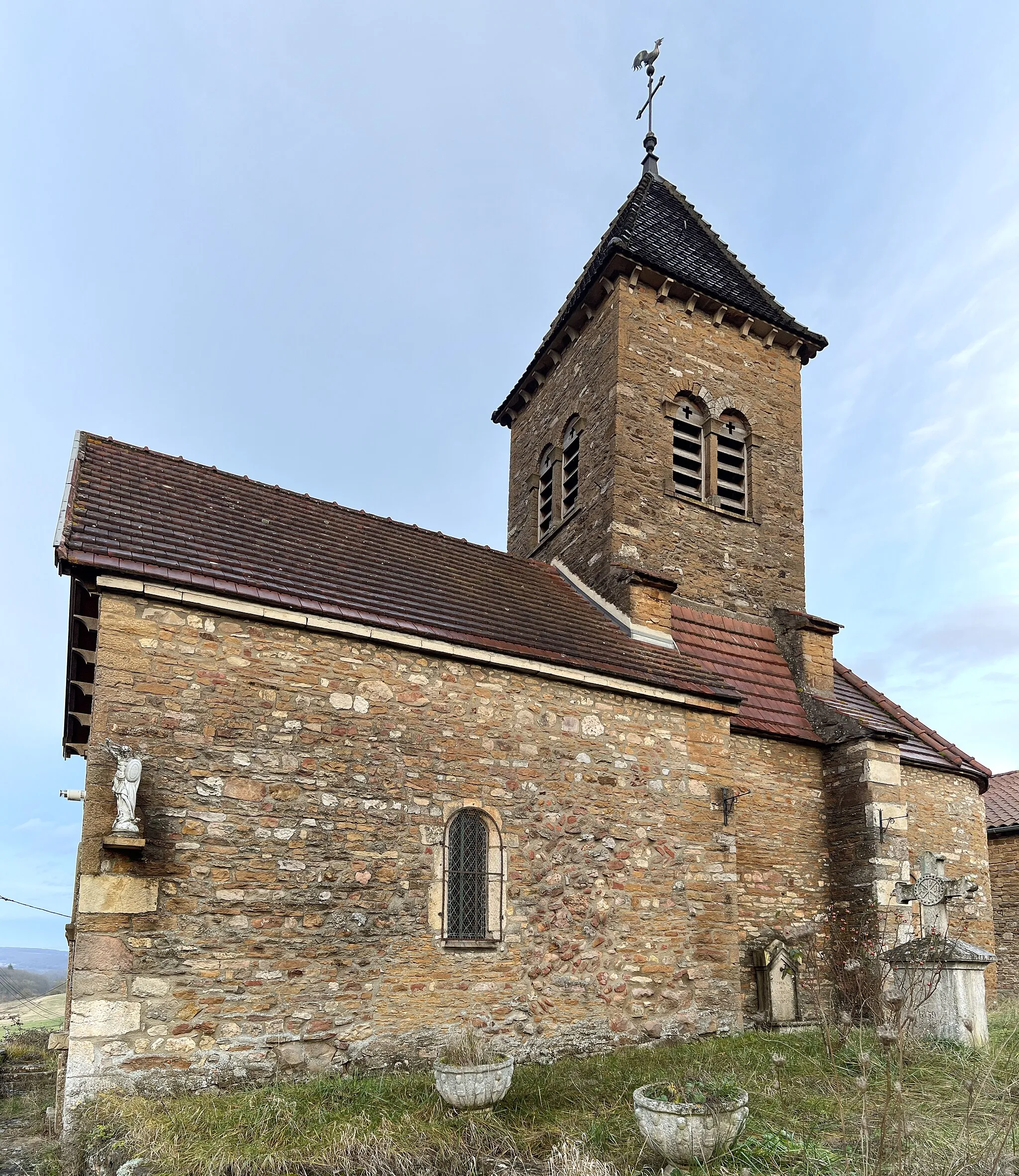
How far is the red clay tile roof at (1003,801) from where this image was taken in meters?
19.7

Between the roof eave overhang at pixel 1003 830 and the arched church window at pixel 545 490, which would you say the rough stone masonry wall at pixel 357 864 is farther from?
the roof eave overhang at pixel 1003 830

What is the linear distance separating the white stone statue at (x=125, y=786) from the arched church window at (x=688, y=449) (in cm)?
1029

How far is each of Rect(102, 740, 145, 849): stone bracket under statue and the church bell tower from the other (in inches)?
305

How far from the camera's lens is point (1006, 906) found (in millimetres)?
19109

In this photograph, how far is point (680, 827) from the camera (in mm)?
11219

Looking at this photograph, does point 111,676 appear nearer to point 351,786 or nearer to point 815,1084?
point 351,786

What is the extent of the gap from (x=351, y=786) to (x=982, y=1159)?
6057mm

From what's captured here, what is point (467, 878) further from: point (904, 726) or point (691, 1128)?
point (904, 726)

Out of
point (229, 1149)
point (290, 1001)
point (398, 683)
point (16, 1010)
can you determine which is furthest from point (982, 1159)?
point (16, 1010)

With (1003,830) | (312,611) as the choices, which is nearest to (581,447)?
(312,611)

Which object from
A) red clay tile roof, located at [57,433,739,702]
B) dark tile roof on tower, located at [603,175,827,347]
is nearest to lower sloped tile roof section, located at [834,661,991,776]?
red clay tile roof, located at [57,433,739,702]

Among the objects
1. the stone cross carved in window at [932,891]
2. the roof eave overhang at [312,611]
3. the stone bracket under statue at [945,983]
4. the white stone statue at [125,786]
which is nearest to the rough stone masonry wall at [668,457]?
the roof eave overhang at [312,611]

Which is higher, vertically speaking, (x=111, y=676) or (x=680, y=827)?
(x=111, y=676)

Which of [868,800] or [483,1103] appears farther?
[868,800]
